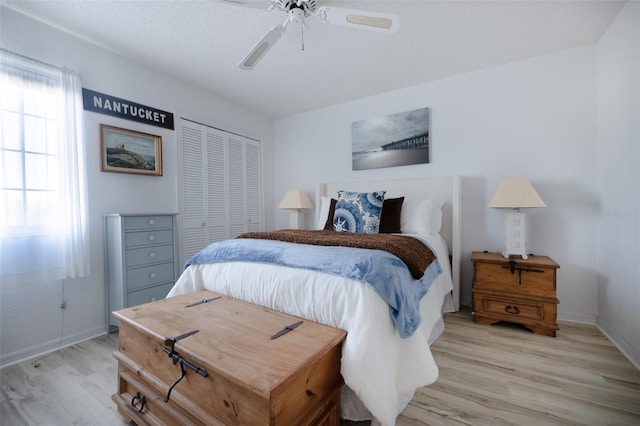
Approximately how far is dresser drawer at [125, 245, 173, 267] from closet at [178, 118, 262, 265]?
20.1 inches

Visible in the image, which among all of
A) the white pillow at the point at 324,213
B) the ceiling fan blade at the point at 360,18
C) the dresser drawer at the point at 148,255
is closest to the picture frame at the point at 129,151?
the dresser drawer at the point at 148,255

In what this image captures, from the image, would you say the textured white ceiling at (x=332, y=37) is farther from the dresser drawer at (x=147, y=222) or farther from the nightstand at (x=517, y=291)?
the nightstand at (x=517, y=291)

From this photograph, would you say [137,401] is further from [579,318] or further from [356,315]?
[579,318]

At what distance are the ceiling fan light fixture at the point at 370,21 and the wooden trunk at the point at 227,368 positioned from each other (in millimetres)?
1718

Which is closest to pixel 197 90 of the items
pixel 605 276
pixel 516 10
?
pixel 516 10

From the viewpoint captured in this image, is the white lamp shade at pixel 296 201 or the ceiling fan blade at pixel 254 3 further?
the white lamp shade at pixel 296 201

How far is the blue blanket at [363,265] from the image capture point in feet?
4.05

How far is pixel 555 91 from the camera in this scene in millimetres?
2428

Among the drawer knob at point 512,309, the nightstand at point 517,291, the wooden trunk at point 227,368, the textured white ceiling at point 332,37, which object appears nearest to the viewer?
the wooden trunk at point 227,368

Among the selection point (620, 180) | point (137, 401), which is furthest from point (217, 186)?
point (620, 180)

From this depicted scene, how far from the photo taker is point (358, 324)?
1.15 meters

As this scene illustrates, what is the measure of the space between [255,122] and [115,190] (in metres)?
2.06

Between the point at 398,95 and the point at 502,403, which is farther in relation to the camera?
the point at 398,95

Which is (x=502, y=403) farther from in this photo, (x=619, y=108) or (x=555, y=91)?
(x=555, y=91)
